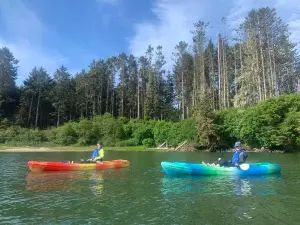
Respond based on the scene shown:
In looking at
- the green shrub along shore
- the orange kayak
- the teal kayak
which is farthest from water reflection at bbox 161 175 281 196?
the green shrub along shore

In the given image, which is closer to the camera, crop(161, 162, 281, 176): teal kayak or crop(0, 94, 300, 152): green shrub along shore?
crop(161, 162, 281, 176): teal kayak

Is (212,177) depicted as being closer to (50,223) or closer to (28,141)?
(50,223)

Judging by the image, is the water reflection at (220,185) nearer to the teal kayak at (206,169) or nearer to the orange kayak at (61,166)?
the teal kayak at (206,169)

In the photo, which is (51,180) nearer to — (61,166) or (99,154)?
(61,166)

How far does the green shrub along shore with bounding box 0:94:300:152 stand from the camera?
42906 mm

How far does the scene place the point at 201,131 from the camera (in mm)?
47875

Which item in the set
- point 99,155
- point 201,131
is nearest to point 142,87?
point 201,131

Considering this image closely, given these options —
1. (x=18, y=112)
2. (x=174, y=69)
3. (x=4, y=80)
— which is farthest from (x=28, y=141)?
(x=174, y=69)

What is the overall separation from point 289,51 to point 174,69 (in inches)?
1025

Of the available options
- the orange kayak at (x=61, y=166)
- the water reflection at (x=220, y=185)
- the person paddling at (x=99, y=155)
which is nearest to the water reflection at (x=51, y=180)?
the orange kayak at (x=61, y=166)

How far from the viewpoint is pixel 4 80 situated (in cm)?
7569

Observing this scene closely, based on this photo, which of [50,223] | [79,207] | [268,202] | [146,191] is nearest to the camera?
[50,223]

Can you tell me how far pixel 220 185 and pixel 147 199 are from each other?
199 inches

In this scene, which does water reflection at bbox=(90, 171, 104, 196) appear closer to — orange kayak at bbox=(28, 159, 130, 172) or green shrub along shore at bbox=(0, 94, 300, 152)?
orange kayak at bbox=(28, 159, 130, 172)
